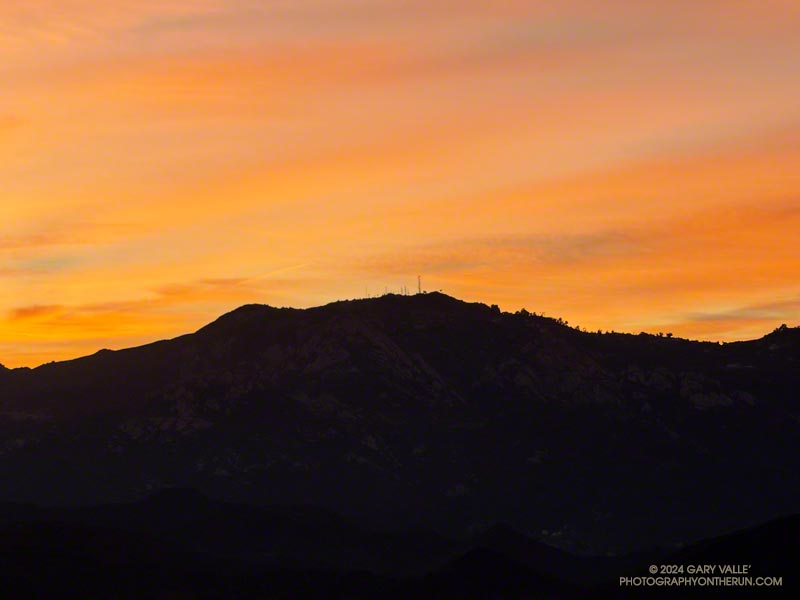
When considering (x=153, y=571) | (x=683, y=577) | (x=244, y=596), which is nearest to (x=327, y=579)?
(x=244, y=596)

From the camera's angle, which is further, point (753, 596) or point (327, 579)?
point (327, 579)

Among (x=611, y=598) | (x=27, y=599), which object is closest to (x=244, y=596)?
(x=27, y=599)

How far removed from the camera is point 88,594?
606 feet

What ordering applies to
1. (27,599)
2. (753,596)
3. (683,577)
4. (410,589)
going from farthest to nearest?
(410,589)
(27,599)
(683,577)
(753,596)

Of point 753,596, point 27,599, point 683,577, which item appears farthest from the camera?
point 27,599

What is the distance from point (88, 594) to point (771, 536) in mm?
87527

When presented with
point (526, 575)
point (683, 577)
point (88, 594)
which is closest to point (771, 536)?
point (683, 577)

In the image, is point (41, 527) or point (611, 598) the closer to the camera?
point (611, 598)

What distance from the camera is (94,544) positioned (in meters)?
199

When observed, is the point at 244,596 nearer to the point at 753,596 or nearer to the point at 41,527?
the point at 41,527

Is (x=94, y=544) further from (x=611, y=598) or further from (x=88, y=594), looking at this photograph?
(x=611, y=598)

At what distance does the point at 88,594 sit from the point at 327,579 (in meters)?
33.4

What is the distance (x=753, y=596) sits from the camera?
14688 cm

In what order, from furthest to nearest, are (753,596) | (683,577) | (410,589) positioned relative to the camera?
(410,589) → (683,577) → (753,596)
